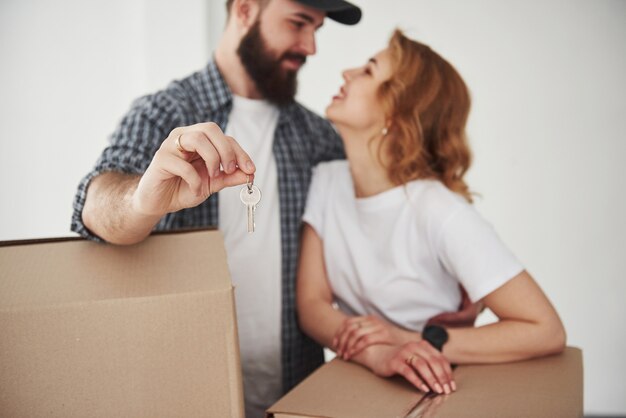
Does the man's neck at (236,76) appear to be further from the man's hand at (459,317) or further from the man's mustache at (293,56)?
the man's hand at (459,317)

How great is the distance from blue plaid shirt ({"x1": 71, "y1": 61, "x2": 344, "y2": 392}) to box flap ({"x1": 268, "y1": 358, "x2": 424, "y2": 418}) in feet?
1.26

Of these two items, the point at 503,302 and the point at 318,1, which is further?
the point at 318,1

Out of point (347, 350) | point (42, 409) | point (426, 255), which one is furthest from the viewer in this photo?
point (426, 255)

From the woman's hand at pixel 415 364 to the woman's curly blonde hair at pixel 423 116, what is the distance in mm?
437

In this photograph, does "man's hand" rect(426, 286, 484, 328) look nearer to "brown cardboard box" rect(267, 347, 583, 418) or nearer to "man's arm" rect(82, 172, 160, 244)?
"brown cardboard box" rect(267, 347, 583, 418)

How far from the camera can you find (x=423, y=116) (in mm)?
1289

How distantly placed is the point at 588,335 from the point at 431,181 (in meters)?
1.54

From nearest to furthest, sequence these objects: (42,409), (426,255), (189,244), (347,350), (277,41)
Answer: (42,409)
(189,244)
(347,350)
(426,255)
(277,41)

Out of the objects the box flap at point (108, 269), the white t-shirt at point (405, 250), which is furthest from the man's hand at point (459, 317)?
the box flap at point (108, 269)

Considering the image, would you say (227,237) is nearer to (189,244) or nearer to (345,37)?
(189,244)

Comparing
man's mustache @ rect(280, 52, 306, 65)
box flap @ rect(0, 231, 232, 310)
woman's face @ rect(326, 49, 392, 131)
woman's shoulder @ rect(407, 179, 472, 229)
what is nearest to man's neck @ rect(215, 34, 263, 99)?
man's mustache @ rect(280, 52, 306, 65)

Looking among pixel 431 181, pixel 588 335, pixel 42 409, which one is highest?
pixel 431 181

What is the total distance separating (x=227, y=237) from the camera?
49.6 inches

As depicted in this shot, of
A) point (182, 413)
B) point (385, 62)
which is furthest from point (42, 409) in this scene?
point (385, 62)
